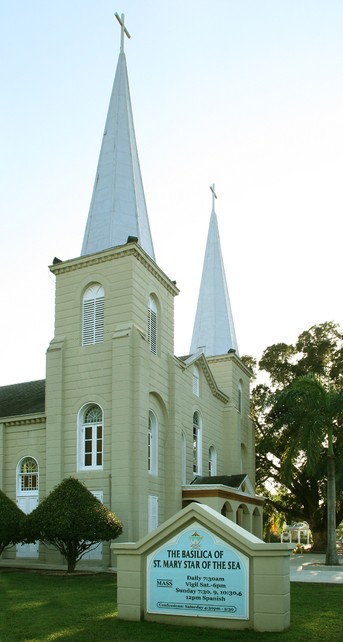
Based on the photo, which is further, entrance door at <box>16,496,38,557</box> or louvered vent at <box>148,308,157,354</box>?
louvered vent at <box>148,308,157,354</box>

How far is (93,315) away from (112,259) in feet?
8.00

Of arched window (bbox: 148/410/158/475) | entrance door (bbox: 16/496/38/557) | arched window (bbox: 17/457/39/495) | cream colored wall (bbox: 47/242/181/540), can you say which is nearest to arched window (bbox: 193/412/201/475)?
cream colored wall (bbox: 47/242/181/540)

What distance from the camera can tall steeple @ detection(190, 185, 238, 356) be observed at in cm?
4306

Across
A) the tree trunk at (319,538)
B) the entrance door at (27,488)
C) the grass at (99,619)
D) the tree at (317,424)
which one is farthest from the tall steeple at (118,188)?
the tree trunk at (319,538)

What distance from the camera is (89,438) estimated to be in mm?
27812

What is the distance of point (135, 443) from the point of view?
A: 86.8 ft

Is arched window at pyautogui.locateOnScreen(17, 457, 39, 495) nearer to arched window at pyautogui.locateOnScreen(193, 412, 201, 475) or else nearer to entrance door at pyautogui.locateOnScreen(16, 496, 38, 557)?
entrance door at pyautogui.locateOnScreen(16, 496, 38, 557)

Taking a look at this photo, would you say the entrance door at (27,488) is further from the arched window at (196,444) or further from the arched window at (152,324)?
the arched window at (196,444)

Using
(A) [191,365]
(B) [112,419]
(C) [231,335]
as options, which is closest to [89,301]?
(B) [112,419]

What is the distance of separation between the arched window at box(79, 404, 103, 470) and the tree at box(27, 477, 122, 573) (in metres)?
3.42

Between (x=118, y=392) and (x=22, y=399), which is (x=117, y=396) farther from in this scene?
(x=22, y=399)

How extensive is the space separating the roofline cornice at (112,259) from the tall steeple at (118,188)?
1.21m

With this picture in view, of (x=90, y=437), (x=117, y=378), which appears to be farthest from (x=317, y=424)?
(x=90, y=437)

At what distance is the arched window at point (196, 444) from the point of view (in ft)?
116
